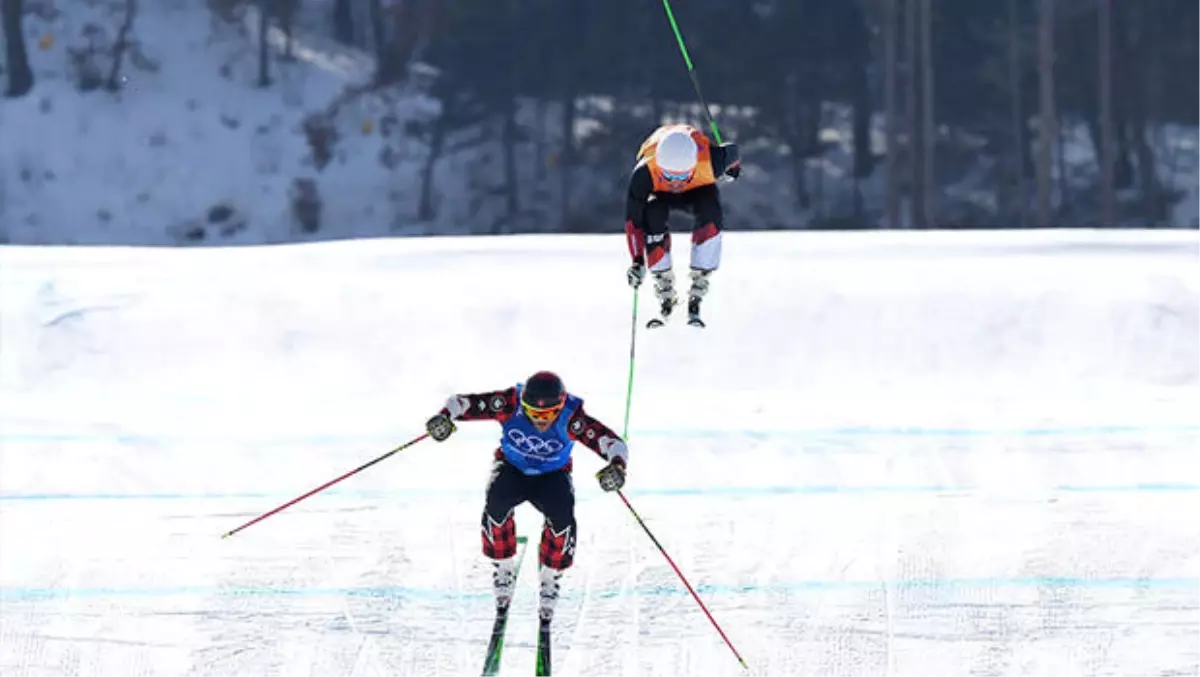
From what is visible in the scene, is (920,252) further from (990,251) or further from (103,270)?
(103,270)

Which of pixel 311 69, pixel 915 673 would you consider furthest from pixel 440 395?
pixel 311 69

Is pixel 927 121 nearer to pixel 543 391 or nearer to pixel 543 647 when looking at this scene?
pixel 543 647

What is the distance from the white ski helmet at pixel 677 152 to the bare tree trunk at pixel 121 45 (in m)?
32.2

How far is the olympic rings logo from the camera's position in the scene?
8.74 meters

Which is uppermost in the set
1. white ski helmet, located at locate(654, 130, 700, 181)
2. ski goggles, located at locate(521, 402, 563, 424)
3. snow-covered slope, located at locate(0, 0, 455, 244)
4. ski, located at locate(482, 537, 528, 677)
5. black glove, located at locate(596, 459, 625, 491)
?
snow-covered slope, located at locate(0, 0, 455, 244)

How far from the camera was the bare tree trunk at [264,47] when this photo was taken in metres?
40.5

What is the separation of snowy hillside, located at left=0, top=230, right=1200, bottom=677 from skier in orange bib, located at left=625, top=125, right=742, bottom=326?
5.72ft

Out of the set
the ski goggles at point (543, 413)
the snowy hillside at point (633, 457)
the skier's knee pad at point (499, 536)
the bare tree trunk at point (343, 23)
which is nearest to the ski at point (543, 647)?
the skier's knee pad at point (499, 536)

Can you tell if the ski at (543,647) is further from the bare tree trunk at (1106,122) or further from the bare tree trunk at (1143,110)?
the bare tree trunk at (1143,110)

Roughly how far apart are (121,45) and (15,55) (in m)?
2.29

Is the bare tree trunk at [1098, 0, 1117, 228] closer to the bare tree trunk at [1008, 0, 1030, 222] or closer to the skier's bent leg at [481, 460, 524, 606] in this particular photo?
the bare tree trunk at [1008, 0, 1030, 222]

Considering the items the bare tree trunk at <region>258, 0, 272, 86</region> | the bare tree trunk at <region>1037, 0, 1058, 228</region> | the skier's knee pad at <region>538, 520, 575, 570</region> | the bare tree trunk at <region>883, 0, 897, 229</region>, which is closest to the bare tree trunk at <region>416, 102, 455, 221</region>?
the bare tree trunk at <region>258, 0, 272, 86</region>

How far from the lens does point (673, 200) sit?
10812mm

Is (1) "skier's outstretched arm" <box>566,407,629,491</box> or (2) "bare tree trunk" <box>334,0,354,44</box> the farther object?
(2) "bare tree trunk" <box>334,0,354,44</box>
